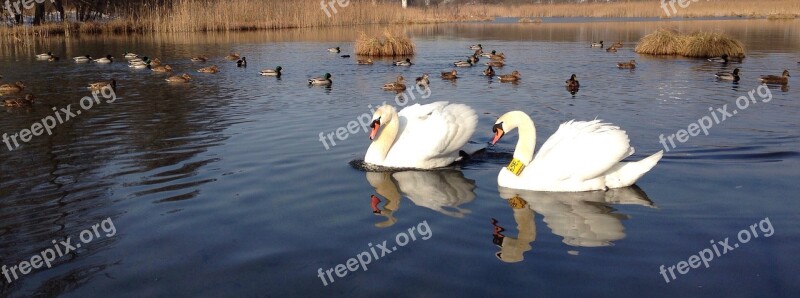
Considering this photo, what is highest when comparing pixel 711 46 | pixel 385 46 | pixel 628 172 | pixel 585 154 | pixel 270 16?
pixel 270 16

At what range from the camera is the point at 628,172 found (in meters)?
7.86

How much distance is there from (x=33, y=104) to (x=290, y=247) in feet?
40.9

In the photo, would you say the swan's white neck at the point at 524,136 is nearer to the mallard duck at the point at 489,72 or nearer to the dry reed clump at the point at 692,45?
the mallard duck at the point at 489,72

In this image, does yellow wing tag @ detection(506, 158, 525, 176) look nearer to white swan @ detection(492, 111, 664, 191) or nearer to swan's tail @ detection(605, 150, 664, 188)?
white swan @ detection(492, 111, 664, 191)

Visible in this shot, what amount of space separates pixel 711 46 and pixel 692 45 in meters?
0.74

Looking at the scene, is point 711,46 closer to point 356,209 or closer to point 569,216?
point 569,216

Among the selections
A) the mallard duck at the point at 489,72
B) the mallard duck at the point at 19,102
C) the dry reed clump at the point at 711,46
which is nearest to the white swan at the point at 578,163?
the mallard duck at the point at 19,102

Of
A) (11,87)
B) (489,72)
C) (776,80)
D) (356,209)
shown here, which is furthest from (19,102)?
(776,80)

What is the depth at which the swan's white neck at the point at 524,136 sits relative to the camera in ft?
27.1

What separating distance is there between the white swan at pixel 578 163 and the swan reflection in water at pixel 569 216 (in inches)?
4.8

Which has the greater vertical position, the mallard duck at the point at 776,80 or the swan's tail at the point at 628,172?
the mallard duck at the point at 776,80

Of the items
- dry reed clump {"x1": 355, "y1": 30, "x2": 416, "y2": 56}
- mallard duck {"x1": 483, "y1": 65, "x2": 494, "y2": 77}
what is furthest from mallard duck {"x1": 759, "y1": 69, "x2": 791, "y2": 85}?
dry reed clump {"x1": 355, "y1": 30, "x2": 416, "y2": 56}

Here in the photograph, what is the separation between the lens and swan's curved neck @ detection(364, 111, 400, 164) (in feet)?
30.6

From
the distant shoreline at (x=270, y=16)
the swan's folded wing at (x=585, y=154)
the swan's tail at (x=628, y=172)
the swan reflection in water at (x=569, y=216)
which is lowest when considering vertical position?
the swan reflection in water at (x=569, y=216)
